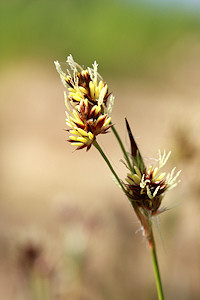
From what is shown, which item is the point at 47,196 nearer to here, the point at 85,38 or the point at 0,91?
the point at 0,91

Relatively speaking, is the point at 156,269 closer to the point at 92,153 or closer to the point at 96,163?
the point at 96,163

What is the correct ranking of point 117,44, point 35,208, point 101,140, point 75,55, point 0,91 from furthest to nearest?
point 117,44 → point 75,55 → point 0,91 → point 101,140 → point 35,208

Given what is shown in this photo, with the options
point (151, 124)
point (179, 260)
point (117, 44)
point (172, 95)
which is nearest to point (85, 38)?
point (117, 44)

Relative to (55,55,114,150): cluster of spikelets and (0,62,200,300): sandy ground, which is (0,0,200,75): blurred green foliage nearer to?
(0,62,200,300): sandy ground

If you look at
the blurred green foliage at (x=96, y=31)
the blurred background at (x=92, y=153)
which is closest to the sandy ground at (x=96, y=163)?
the blurred background at (x=92, y=153)

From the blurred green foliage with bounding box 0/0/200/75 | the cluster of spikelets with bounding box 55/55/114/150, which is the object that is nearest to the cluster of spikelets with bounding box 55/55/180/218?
the cluster of spikelets with bounding box 55/55/114/150

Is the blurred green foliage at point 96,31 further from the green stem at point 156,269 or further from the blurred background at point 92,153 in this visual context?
the green stem at point 156,269
